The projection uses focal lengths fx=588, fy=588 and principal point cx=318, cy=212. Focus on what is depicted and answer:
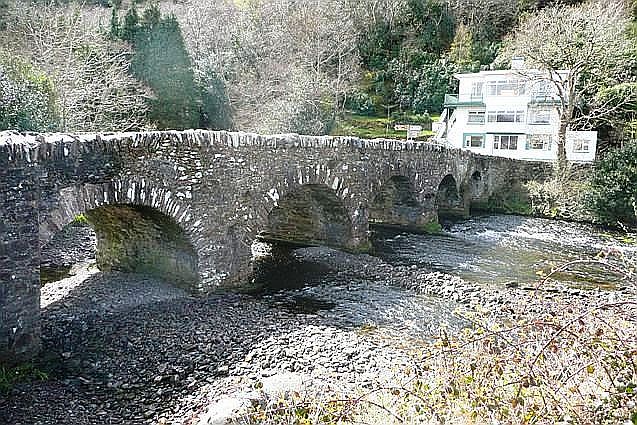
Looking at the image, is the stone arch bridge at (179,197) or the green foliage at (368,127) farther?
the green foliage at (368,127)

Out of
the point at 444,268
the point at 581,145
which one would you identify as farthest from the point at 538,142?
the point at 444,268

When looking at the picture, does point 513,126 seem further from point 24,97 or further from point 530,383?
point 530,383

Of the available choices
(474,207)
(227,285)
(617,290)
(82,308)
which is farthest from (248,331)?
(474,207)

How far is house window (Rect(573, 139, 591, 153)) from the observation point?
34.3 m

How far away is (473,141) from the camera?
4053cm

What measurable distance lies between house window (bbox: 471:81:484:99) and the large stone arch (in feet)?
102

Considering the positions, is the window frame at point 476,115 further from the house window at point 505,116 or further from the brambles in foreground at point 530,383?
the brambles in foreground at point 530,383

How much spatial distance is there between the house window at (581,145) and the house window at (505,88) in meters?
5.03

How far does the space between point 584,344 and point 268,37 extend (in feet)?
128

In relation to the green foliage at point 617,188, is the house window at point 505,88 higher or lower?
higher

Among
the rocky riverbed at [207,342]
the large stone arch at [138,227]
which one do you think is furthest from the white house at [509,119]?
the large stone arch at [138,227]

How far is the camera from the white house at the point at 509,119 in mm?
34438

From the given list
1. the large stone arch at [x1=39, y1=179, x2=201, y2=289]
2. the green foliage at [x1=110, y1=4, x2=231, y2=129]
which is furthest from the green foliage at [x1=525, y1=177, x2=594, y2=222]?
the large stone arch at [x1=39, y1=179, x2=201, y2=289]

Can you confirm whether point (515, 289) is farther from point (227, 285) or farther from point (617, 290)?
point (227, 285)
